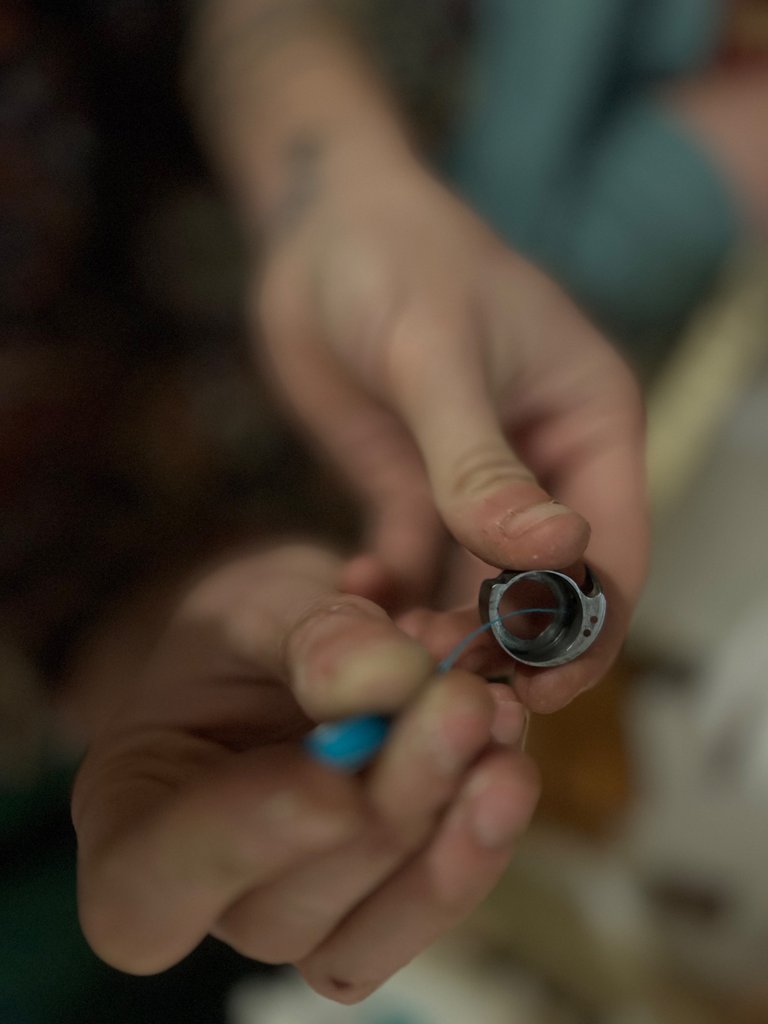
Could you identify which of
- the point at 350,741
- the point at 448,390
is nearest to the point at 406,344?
the point at 448,390

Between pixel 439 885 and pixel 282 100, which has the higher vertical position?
pixel 282 100

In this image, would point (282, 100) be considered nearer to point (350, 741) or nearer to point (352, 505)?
point (352, 505)

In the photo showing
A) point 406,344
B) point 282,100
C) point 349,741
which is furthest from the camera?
point 282,100

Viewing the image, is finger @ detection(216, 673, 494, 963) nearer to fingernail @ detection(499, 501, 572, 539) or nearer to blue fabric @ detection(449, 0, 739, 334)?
fingernail @ detection(499, 501, 572, 539)

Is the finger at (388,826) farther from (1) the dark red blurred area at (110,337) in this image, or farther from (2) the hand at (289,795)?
(1) the dark red blurred area at (110,337)

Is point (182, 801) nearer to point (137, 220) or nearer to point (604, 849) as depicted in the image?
point (137, 220)

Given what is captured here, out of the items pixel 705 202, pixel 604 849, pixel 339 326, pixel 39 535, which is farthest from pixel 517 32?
pixel 604 849

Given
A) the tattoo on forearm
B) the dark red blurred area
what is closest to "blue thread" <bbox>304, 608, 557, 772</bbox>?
the dark red blurred area
